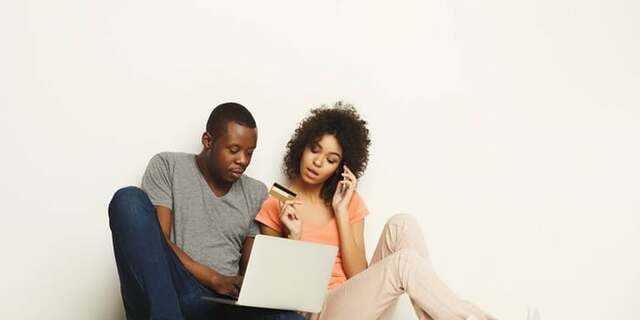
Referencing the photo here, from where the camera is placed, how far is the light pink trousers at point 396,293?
2.12m

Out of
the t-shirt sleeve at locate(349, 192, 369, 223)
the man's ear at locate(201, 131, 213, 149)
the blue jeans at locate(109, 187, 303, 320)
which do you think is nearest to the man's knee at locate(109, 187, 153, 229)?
the blue jeans at locate(109, 187, 303, 320)

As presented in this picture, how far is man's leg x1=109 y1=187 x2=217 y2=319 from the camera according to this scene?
1.97 meters

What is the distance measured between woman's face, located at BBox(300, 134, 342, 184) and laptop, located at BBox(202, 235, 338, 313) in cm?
58

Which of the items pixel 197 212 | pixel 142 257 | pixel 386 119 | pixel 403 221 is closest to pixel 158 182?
pixel 197 212

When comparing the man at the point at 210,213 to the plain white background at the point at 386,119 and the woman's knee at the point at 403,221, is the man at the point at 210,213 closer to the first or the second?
the plain white background at the point at 386,119

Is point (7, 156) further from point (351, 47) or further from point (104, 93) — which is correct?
point (351, 47)

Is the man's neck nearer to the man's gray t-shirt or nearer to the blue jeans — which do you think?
the man's gray t-shirt

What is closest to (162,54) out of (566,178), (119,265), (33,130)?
(33,130)

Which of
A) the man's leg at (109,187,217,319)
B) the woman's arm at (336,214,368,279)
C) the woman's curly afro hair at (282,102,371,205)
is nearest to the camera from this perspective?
the man's leg at (109,187,217,319)

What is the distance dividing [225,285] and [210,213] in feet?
0.98

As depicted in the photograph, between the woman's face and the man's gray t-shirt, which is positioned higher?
the woman's face

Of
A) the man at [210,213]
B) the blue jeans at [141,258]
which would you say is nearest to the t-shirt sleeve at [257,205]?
the man at [210,213]

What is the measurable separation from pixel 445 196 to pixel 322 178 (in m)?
0.62

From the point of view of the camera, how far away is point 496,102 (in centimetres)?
317
